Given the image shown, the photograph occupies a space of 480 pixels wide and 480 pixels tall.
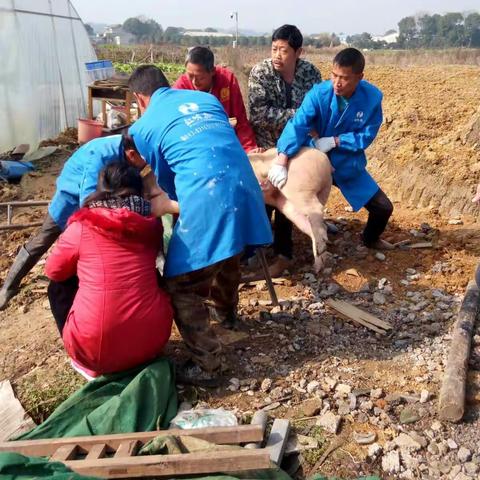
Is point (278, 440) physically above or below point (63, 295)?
below

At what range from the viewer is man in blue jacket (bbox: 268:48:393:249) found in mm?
4289

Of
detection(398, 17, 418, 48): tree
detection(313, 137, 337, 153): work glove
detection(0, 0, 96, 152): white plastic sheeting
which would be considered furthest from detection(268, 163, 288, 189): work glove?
detection(398, 17, 418, 48): tree

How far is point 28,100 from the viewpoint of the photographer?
10.0m

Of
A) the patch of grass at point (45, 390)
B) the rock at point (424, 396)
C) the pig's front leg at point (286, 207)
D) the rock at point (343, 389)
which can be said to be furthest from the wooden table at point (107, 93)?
the rock at point (424, 396)

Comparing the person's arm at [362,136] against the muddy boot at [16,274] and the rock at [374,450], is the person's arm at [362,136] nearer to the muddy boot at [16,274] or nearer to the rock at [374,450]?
the rock at [374,450]

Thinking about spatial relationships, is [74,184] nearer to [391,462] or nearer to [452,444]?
[391,462]

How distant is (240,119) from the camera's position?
16.2ft

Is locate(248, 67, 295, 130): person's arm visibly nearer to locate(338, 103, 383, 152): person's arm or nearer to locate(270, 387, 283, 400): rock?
locate(338, 103, 383, 152): person's arm

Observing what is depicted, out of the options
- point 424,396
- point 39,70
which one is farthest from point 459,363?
point 39,70

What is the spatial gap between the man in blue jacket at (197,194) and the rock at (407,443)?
1.13 m

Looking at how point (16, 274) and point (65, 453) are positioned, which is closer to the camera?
point (65, 453)

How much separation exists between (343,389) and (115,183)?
1.79m

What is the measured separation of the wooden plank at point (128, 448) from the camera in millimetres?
2695

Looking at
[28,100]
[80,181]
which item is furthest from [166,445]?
[28,100]
